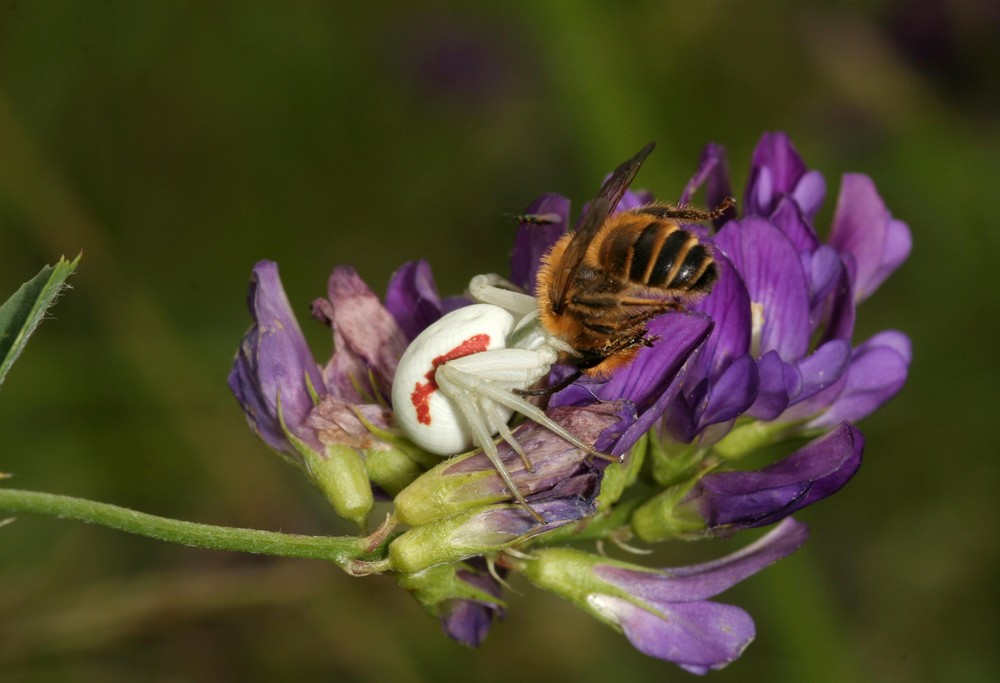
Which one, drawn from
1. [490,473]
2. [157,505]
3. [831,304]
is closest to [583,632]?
[157,505]

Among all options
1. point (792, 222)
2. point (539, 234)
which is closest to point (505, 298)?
point (539, 234)

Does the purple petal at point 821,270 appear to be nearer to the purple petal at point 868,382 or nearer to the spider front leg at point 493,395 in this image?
the purple petal at point 868,382

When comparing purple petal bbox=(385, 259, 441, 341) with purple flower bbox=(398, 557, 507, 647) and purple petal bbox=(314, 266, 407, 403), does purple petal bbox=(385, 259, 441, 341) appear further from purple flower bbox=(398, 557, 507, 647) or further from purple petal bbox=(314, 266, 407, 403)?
purple flower bbox=(398, 557, 507, 647)

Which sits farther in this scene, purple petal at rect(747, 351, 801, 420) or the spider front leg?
purple petal at rect(747, 351, 801, 420)

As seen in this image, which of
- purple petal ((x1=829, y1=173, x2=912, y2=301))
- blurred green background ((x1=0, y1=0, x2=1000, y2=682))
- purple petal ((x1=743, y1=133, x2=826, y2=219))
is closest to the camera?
purple petal ((x1=743, y1=133, x2=826, y2=219))

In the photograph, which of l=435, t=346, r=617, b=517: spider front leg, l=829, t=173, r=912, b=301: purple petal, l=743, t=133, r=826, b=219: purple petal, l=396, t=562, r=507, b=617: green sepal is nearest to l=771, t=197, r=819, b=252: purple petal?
l=743, t=133, r=826, b=219: purple petal

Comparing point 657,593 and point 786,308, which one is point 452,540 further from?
point 786,308

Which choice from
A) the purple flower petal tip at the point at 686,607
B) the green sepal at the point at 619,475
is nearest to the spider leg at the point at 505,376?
the green sepal at the point at 619,475
